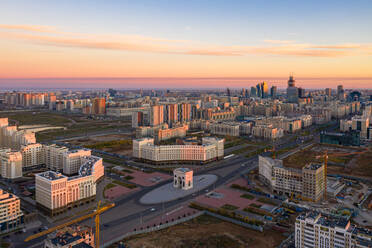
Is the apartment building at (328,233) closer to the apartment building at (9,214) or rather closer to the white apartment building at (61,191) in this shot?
the white apartment building at (61,191)

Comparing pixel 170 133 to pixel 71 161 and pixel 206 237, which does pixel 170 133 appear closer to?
pixel 71 161

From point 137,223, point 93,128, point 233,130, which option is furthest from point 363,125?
point 93,128

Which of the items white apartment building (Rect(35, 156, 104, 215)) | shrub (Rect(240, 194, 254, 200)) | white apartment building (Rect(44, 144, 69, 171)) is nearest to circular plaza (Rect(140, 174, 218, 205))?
shrub (Rect(240, 194, 254, 200))

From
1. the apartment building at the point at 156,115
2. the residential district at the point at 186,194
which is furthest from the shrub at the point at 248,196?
the apartment building at the point at 156,115

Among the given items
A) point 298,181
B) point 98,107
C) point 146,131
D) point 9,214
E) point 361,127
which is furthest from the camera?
point 98,107

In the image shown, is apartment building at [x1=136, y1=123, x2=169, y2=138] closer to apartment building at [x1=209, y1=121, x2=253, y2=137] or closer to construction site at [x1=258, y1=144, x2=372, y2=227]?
apartment building at [x1=209, y1=121, x2=253, y2=137]

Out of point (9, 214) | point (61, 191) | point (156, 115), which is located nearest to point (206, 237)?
point (61, 191)
